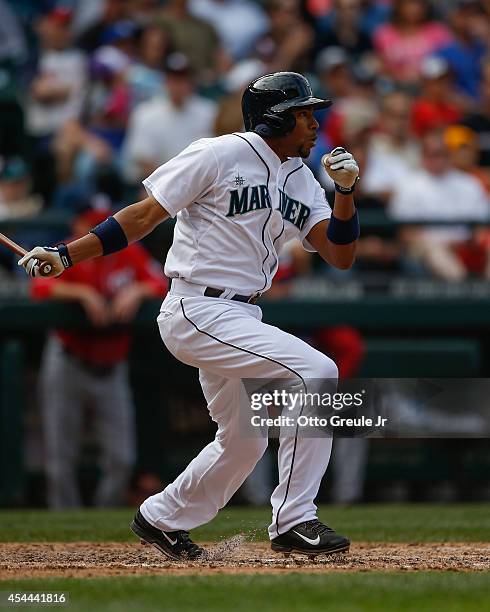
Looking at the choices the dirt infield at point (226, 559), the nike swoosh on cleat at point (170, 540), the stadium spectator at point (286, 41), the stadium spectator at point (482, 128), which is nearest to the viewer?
the dirt infield at point (226, 559)

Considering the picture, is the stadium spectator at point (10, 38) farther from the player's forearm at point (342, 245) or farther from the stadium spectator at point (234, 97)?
the player's forearm at point (342, 245)

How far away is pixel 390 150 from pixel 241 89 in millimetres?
1352

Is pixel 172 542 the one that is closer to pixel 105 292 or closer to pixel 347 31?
pixel 105 292

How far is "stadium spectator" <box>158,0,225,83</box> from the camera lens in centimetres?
1160

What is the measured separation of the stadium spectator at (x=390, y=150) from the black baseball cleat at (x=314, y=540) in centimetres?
537

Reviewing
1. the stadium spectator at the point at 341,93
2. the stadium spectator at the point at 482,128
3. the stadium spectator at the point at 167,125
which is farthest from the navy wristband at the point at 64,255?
the stadium spectator at the point at 482,128

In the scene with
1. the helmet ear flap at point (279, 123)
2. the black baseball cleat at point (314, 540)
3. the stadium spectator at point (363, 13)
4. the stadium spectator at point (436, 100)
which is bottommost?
the black baseball cleat at point (314, 540)

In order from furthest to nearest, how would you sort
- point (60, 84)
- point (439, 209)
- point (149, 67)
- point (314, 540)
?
point (149, 67)
point (60, 84)
point (439, 209)
point (314, 540)

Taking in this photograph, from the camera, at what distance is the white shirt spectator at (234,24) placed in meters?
12.0

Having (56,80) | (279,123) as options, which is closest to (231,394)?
(279,123)

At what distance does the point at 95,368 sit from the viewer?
907cm

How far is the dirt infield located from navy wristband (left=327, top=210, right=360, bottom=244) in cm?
126

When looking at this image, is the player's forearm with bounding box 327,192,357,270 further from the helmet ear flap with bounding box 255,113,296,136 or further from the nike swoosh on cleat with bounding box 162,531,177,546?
the nike swoosh on cleat with bounding box 162,531,177,546

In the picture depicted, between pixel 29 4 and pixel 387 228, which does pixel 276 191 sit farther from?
pixel 29 4
